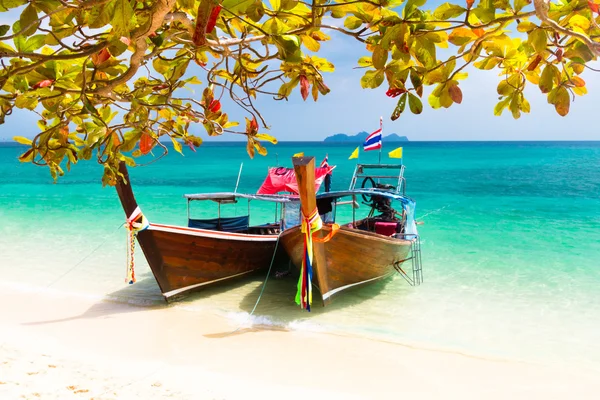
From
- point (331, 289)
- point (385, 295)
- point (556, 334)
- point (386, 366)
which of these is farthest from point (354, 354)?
point (556, 334)

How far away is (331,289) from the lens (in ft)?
24.1

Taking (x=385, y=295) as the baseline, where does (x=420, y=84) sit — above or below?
above

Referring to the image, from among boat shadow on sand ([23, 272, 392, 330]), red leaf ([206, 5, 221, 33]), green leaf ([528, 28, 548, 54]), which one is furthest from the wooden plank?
green leaf ([528, 28, 548, 54])

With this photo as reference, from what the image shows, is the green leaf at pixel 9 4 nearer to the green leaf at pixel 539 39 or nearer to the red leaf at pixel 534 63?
the green leaf at pixel 539 39

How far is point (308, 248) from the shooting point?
21.0 feet

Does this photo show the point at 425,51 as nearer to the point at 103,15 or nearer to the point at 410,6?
the point at 410,6

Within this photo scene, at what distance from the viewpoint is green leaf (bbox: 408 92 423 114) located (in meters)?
1.84

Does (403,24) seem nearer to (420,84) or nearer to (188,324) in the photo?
(420,84)

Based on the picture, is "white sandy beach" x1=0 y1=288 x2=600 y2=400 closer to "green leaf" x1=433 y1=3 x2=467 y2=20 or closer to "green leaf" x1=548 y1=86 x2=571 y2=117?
"green leaf" x1=548 y1=86 x2=571 y2=117

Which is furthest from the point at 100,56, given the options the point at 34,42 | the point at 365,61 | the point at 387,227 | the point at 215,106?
the point at 387,227

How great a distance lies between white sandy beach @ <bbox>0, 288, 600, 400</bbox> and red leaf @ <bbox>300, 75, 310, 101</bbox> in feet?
11.1

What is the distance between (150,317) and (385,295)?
372 centimetres

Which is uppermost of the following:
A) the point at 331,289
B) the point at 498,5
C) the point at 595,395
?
the point at 498,5

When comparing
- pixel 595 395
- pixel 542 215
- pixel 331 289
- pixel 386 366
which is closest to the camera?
pixel 595 395
